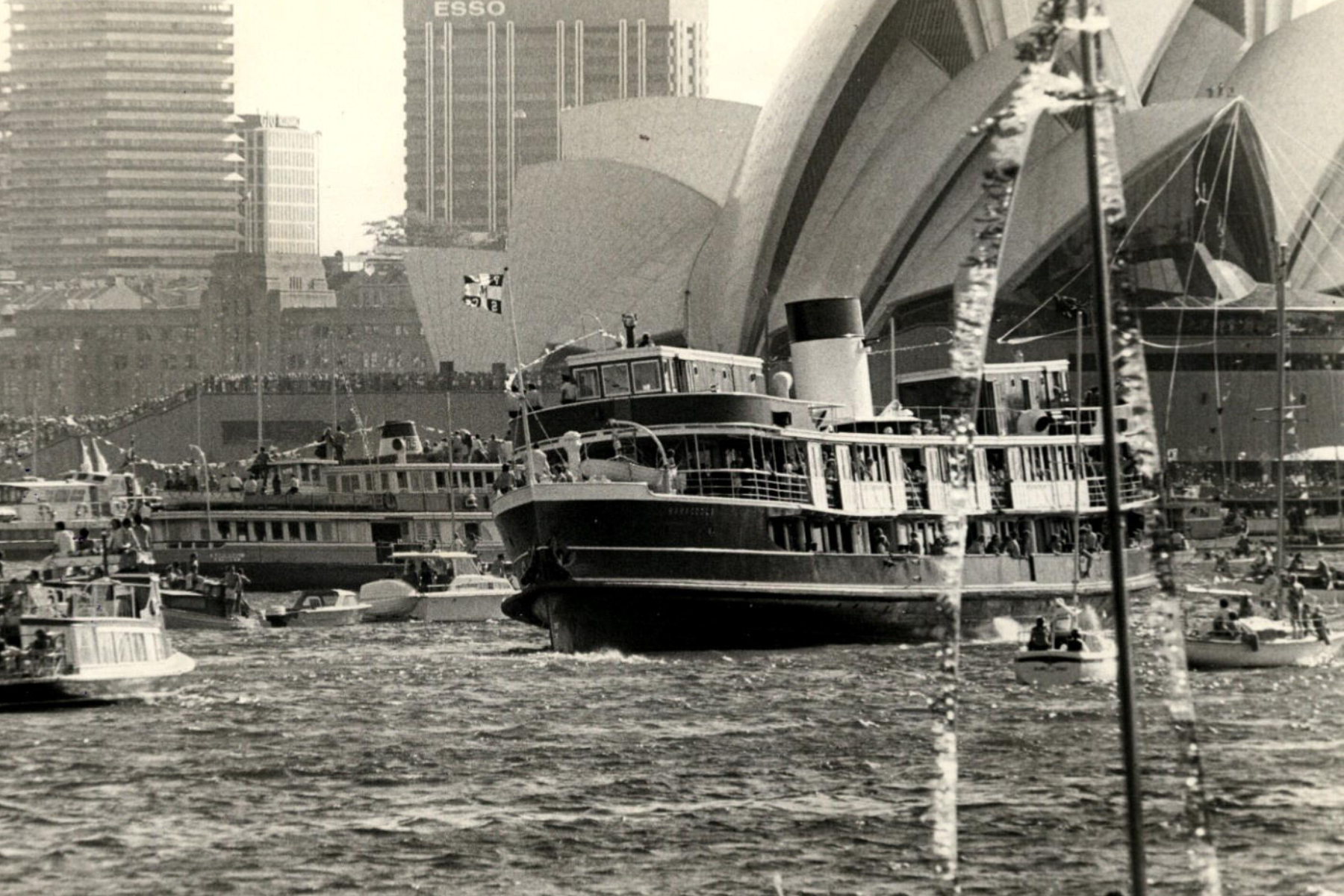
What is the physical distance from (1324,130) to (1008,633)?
42.2 m

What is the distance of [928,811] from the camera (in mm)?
22891

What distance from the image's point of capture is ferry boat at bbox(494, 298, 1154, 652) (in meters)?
36.9

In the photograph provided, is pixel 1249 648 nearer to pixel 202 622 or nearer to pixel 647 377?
pixel 647 377

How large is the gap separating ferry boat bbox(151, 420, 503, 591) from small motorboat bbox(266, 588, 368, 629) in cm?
1122

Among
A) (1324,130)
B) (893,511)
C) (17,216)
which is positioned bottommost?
(893,511)

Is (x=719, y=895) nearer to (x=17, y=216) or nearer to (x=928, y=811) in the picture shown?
(x=928, y=811)

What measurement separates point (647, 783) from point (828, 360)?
20169 millimetres

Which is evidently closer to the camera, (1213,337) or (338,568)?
(338,568)

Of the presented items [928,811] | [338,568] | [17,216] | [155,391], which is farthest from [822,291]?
[17,216]

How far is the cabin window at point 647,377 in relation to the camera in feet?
129

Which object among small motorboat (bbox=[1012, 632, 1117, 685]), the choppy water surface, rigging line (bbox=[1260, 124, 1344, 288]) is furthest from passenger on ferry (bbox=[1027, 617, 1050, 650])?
rigging line (bbox=[1260, 124, 1344, 288])

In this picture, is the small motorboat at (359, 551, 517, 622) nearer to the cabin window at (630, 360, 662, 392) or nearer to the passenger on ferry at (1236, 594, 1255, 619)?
the cabin window at (630, 360, 662, 392)

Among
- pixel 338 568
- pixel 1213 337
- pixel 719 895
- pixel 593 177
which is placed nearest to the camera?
pixel 719 895

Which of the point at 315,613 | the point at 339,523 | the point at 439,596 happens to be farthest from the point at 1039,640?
the point at 339,523
